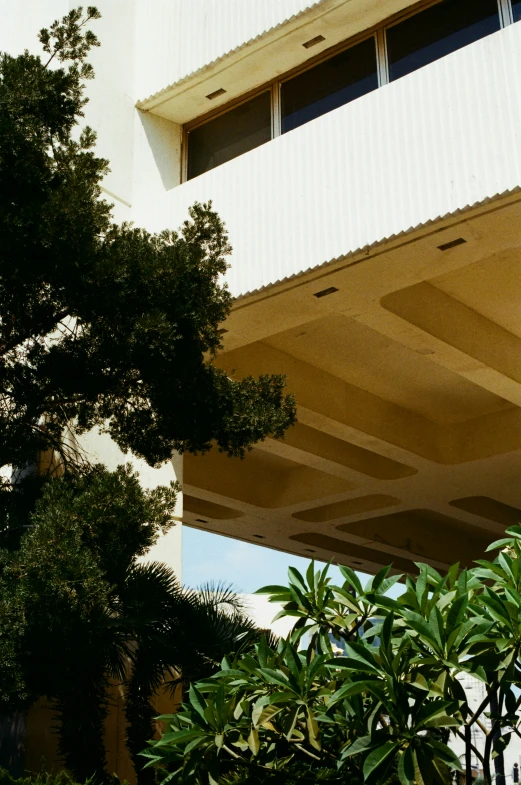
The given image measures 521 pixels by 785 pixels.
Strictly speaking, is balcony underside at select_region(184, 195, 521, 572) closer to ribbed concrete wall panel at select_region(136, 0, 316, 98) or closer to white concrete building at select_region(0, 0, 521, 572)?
white concrete building at select_region(0, 0, 521, 572)

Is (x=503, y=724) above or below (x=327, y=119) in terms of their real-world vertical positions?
below

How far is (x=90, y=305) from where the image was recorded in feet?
22.6

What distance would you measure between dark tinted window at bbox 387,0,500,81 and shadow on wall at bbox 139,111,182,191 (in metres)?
3.25

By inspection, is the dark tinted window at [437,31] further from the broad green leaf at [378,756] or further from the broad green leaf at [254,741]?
the broad green leaf at [378,756]

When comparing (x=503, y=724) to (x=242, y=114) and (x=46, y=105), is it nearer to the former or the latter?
(x=46, y=105)

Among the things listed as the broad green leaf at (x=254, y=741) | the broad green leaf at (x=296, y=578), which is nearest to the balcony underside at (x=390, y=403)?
the broad green leaf at (x=296, y=578)

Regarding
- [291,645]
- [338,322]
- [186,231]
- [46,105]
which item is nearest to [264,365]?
[338,322]

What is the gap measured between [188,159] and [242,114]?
104cm

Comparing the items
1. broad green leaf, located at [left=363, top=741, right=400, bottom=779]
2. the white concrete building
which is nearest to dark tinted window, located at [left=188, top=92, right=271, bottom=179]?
the white concrete building

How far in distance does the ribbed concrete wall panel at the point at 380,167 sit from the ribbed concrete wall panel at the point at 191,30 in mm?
1427

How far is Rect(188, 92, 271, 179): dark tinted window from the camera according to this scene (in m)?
11.4

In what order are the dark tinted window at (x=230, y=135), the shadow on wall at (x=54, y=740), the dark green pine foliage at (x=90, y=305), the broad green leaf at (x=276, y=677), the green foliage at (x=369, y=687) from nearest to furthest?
the green foliage at (x=369, y=687) < the broad green leaf at (x=276, y=677) < the dark green pine foliage at (x=90, y=305) < the shadow on wall at (x=54, y=740) < the dark tinted window at (x=230, y=135)

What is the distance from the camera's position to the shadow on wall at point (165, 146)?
476 inches

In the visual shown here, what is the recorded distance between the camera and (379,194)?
904 cm
